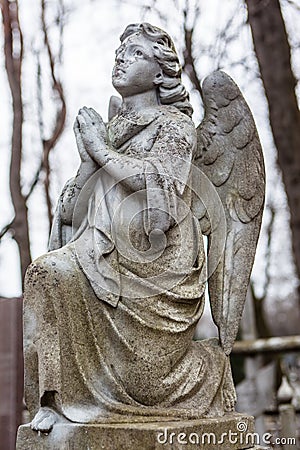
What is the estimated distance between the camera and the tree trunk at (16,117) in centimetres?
887

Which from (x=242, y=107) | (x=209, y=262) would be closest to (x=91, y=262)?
(x=209, y=262)

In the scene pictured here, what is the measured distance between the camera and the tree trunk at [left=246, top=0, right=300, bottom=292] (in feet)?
23.1

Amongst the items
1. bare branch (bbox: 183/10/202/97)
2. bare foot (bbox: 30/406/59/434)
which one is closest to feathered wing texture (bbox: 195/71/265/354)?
bare foot (bbox: 30/406/59/434)

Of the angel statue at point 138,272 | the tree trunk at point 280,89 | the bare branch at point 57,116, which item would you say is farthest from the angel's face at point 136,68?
the bare branch at point 57,116

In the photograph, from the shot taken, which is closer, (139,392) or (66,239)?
(139,392)

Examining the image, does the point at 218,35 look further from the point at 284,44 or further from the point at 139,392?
the point at 139,392

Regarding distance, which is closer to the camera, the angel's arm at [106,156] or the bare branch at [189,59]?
the angel's arm at [106,156]

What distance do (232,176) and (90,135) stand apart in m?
1.01

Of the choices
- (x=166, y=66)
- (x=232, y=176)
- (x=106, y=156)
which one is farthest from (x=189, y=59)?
(x=106, y=156)

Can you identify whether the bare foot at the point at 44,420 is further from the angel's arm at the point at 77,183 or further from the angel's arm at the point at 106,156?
the angel's arm at the point at 106,156

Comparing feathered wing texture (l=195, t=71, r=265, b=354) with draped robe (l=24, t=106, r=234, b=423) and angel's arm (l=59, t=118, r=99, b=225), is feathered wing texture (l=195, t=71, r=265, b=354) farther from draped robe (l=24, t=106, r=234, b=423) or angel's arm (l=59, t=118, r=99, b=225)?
angel's arm (l=59, t=118, r=99, b=225)

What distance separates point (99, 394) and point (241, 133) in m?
1.85

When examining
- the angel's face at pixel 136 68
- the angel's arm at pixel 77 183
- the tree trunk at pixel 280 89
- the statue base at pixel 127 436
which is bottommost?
the statue base at pixel 127 436

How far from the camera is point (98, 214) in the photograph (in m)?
3.50
